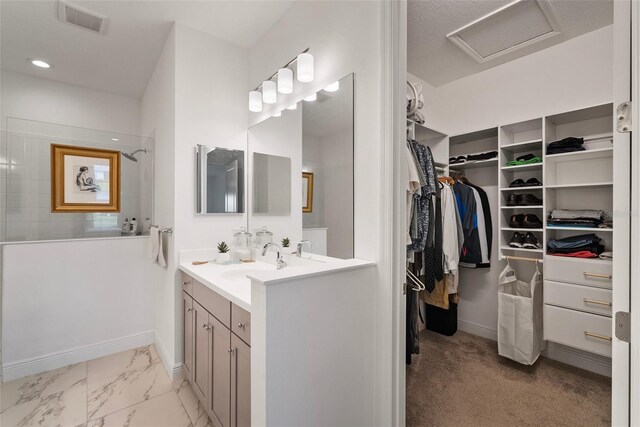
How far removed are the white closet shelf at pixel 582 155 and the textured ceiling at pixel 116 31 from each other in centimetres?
239

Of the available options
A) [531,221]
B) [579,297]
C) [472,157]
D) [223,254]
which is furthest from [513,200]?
[223,254]

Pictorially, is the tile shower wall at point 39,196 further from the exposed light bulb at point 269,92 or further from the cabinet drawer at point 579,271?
the cabinet drawer at point 579,271

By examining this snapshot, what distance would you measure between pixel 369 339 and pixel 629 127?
118 cm

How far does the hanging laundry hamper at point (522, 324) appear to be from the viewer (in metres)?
2.15

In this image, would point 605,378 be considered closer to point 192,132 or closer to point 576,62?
point 576,62

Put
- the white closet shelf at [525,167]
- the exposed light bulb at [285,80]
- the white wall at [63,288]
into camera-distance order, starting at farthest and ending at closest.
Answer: the white closet shelf at [525,167], the white wall at [63,288], the exposed light bulb at [285,80]

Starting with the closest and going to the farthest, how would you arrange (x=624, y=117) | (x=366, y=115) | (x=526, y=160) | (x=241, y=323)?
(x=624, y=117), (x=241, y=323), (x=366, y=115), (x=526, y=160)

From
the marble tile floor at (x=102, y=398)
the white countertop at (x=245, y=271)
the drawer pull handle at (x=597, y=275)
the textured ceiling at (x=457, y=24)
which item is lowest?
the marble tile floor at (x=102, y=398)

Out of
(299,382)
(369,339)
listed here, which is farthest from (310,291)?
(369,339)

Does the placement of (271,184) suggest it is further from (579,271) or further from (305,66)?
(579,271)

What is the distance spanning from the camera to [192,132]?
6.94 feet

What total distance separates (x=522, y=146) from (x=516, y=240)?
2.87 ft

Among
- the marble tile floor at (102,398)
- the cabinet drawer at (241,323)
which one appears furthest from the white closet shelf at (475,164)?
the marble tile floor at (102,398)

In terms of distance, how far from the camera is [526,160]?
2.46 meters
